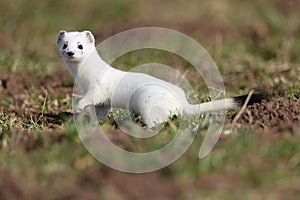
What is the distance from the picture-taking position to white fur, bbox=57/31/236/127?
495 centimetres

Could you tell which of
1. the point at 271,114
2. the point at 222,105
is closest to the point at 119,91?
the point at 222,105

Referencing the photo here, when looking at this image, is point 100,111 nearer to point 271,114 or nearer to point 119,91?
point 119,91

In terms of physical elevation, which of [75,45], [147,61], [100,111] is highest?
[147,61]

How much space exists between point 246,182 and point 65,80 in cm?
386

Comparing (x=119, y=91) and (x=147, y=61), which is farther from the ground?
(x=147, y=61)

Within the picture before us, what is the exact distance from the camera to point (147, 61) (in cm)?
797

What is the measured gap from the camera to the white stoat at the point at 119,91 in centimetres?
495

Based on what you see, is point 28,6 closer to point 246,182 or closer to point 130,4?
point 130,4

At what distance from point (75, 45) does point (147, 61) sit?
2767mm

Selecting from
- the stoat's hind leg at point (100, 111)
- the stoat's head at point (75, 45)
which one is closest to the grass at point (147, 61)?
the stoat's hind leg at point (100, 111)

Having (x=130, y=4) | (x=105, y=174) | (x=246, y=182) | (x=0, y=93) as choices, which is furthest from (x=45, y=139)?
(x=130, y=4)

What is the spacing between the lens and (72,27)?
34.6ft

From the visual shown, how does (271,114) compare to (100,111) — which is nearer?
(271,114)

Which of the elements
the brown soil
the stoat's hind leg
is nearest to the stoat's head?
the stoat's hind leg
